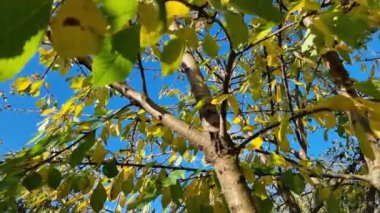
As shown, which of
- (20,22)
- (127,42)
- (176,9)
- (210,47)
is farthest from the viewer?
(210,47)

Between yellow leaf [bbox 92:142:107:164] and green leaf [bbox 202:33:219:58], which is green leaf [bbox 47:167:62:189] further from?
green leaf [bbox 202:33:219:58]

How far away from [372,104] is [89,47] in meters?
0.69

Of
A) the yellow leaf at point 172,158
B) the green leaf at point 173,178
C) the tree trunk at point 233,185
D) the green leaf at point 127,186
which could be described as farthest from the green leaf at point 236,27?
the yellow leaf at point 172,158

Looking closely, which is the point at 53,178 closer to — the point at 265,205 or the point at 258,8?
the point at 265,205

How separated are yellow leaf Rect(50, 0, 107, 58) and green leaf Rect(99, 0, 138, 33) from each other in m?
0.02

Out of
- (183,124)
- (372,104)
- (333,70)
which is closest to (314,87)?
(333,70)

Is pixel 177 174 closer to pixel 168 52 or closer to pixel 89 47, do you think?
pixel 168 52

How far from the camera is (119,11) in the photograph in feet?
1.91

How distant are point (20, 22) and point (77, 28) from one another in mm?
78

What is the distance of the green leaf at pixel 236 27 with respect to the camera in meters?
0.81

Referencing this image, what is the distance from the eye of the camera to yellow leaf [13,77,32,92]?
1803 millimetres

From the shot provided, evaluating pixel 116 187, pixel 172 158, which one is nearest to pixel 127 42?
pixel 116 187

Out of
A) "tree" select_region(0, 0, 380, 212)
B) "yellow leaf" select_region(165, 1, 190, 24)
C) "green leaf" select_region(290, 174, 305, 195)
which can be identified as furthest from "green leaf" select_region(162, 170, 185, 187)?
"yellow leaf" select_region(165, 1, 190, 24)

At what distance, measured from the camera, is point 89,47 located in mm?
568
